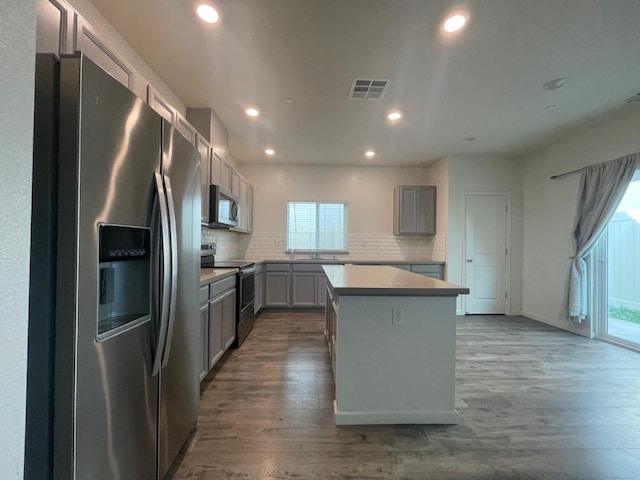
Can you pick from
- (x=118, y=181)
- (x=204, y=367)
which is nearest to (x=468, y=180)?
(x=204, y=367)

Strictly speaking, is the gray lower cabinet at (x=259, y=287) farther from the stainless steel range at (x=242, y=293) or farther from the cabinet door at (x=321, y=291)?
the cabinet door at (x=321, y=291)

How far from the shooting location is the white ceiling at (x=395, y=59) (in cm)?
195

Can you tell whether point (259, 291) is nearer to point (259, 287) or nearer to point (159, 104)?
point (259, 287)

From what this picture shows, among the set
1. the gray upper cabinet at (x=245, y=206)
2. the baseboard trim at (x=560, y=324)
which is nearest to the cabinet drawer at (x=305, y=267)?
the gray upper cabinet at (x=245, y=206)

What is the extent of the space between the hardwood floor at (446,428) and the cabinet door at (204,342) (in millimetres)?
176

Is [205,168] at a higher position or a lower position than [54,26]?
lower

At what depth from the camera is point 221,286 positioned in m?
2.75

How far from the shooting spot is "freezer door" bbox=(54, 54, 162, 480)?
87 cm

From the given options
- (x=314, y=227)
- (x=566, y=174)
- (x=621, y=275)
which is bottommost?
(x=621, y=275)

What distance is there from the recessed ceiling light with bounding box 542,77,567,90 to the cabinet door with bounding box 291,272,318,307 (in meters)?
3.88

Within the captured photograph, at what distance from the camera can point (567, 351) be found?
334 centimetres

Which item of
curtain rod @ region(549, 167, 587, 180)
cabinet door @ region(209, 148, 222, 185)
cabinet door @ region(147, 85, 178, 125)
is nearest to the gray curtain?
curtain rod @ region(549, 167, 587, 180)

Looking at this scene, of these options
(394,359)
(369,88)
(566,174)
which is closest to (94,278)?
(394,359)

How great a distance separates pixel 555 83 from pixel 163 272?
367cm
